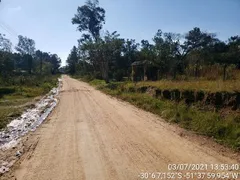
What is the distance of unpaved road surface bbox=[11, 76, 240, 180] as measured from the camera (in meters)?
5.62

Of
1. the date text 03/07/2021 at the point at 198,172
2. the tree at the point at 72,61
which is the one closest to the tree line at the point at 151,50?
the date text 03/07/2021 at the point at 198,172

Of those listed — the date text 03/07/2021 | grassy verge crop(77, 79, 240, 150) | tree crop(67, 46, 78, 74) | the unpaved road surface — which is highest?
tree crop(67, 46, 78, 74)

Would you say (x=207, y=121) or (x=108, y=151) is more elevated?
(x=207, y=121)

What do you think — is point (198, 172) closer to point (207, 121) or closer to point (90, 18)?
point (207, 121)

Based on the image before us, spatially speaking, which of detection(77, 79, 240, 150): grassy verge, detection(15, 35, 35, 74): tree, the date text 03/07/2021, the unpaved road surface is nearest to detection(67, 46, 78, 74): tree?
detection(15, 35, 35, 74): tree

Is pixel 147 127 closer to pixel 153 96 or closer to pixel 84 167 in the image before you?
pixel 84 167

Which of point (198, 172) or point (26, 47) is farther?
point (26, 47)

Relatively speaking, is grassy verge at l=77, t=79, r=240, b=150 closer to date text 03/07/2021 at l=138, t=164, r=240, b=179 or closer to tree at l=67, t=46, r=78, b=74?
date text 03/07/2021 at l=138, t=164, r=240, b=179

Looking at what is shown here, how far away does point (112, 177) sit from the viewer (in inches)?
208

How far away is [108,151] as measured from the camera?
22.9ft

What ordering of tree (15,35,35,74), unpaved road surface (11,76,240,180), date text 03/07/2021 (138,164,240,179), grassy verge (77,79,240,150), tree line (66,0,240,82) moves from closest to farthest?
date text 03/07/2021 (138,164,240,179), unpaved road surface (11,76,240,180), grassy verge (77,79,240,150), tree line (66,0,240,82), tree (15,35,35,74)

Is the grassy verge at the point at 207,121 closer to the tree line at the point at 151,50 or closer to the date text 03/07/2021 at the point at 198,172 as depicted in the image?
the date text 03/07/2021 at the point at 198,172

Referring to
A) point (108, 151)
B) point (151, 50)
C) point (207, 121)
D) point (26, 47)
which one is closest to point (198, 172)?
point (108, 151)

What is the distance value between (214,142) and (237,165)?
194cm
